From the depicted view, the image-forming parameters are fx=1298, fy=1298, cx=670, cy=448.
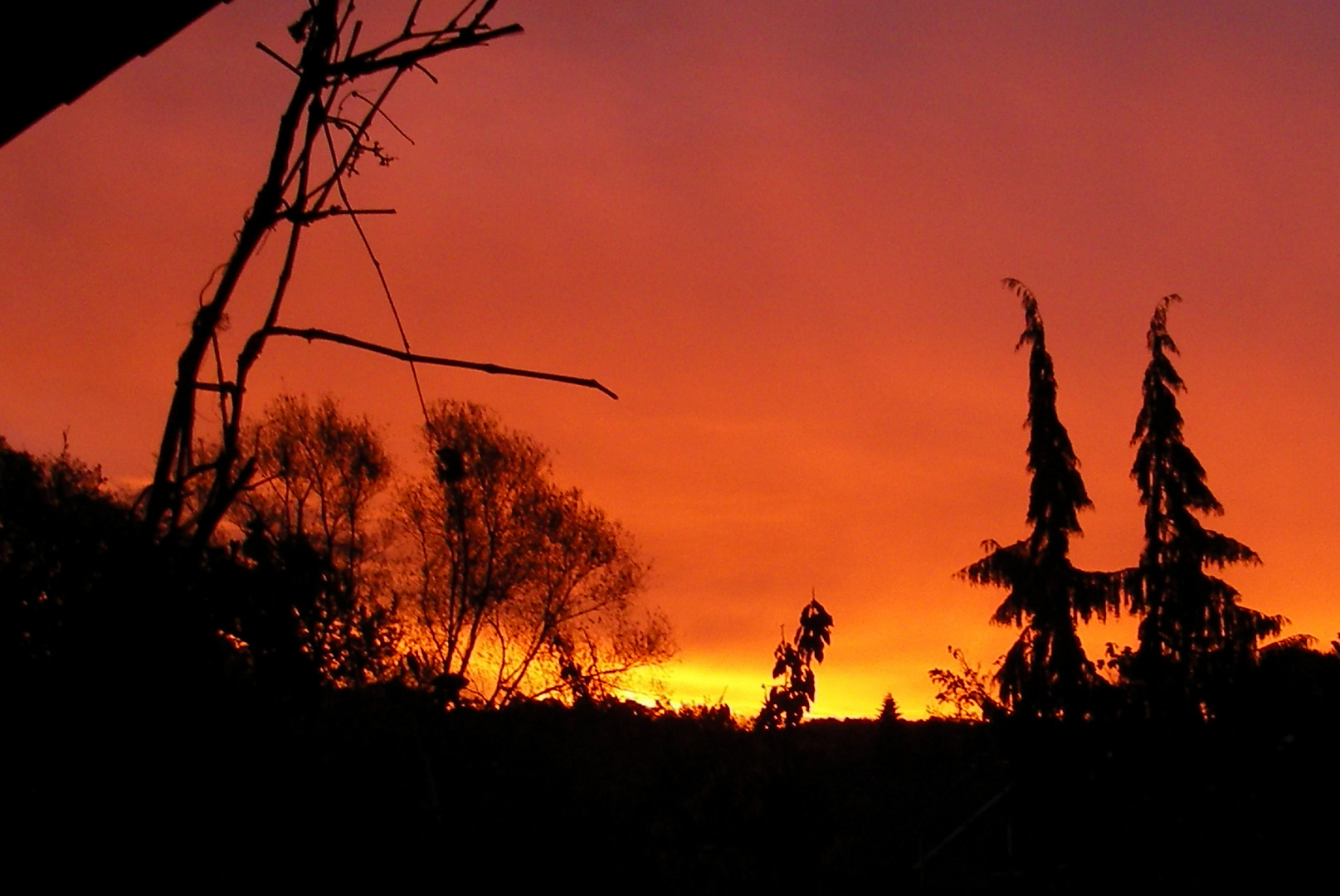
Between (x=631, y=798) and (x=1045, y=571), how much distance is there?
614 inches

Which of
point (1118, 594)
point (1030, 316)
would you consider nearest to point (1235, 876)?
point (1118, 594)

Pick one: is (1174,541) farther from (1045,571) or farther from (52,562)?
(52,562)

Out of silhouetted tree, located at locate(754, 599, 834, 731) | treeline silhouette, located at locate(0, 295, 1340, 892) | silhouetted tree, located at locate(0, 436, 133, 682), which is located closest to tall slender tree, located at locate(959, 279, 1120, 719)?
treeline silhouette, located at locate(0, 295, 1340, 892)

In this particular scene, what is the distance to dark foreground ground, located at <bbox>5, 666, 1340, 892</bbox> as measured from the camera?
3.75 m

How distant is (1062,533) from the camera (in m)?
30.8

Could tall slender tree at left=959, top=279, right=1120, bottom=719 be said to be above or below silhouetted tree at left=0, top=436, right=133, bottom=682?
above

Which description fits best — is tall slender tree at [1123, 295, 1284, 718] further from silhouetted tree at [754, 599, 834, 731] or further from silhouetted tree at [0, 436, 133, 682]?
silhouetted tree at [0, 436, 133, 682]

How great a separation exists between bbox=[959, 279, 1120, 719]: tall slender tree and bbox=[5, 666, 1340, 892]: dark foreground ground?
112 inches

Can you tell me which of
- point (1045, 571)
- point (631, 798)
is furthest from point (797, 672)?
point (1045, 571)

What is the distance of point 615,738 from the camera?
63.5 ft

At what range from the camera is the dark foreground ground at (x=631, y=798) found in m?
3.75

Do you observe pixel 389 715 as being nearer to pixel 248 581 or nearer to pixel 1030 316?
pixel 248 581

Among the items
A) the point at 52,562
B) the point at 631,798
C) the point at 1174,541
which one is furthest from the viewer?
the point at 1174,541

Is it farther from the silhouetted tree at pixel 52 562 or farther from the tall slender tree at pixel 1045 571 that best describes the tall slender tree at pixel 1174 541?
the silhouetted tree at pixel 52 562
